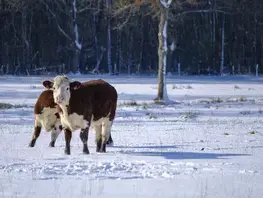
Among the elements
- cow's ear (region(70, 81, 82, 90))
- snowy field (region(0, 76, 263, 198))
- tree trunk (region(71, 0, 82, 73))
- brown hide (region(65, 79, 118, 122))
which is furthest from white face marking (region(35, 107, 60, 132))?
tree trunk (region(71, 0, 82, 73))

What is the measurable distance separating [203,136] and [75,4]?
123 feet

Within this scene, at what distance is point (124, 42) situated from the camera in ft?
191

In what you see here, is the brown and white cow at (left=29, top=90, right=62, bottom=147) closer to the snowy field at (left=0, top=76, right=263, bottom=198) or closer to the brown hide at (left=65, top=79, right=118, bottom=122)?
the snowy field at (left=0, top=76, right=263, bottom=198)

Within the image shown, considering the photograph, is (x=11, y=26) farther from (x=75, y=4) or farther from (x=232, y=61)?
(x=232, y=61)

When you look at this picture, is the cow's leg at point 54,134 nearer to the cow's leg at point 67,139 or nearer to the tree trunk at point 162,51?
the cow's leg at point 67,139

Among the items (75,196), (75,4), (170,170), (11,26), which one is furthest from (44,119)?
(11,26)

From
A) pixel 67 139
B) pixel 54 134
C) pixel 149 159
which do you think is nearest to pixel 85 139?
pixel 67 139

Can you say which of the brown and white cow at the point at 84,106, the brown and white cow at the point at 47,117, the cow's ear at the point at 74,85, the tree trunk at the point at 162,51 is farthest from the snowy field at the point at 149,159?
the tree trunk at the point at 162,51

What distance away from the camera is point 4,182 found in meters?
8.46

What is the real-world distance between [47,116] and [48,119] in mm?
86

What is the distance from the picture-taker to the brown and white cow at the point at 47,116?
13.6 m

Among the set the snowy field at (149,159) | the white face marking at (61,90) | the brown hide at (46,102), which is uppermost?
the white face marking at (61,90)

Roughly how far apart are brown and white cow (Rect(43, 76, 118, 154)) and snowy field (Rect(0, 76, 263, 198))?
423 millimetres

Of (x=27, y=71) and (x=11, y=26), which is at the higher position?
(x=11, y=26)
